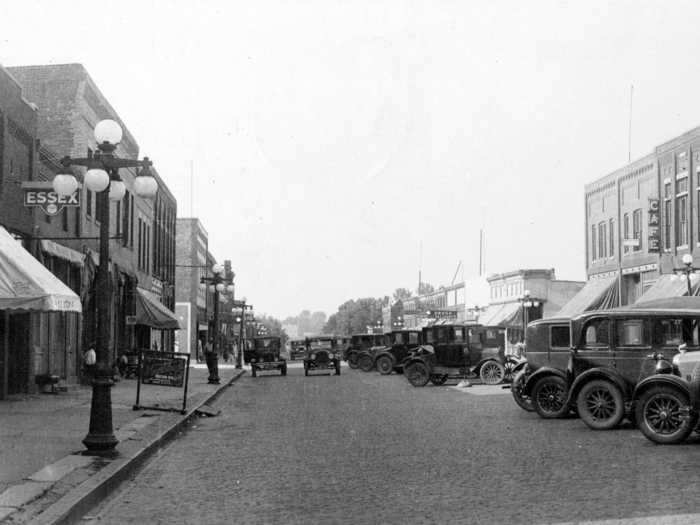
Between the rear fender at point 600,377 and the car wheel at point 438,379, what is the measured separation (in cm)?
1490

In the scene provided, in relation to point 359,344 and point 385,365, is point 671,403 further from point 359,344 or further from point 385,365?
point 359,344

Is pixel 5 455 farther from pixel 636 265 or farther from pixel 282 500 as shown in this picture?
pixel 636 265

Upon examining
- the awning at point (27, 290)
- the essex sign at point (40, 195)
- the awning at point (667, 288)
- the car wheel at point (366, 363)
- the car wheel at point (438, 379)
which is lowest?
the car wheel at point (366, 363)

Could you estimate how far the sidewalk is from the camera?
27.5ft

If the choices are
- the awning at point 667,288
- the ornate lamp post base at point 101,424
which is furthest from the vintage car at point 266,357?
the ornate lamp post base at point 101,424

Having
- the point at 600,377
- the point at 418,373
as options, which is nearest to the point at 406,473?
the point at 600,377

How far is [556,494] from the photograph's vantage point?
9.04m

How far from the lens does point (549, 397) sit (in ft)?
57.6

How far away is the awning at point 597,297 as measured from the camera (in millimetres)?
43406

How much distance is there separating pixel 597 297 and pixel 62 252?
27002 millimetres

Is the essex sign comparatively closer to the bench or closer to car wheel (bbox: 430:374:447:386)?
the bench

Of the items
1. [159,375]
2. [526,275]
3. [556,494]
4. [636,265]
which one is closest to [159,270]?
[636,265]

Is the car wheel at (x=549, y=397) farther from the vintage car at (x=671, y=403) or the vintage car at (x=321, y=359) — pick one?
the vintage car at (x=321, y=359)

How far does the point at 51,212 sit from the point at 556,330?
11028 millimetres
